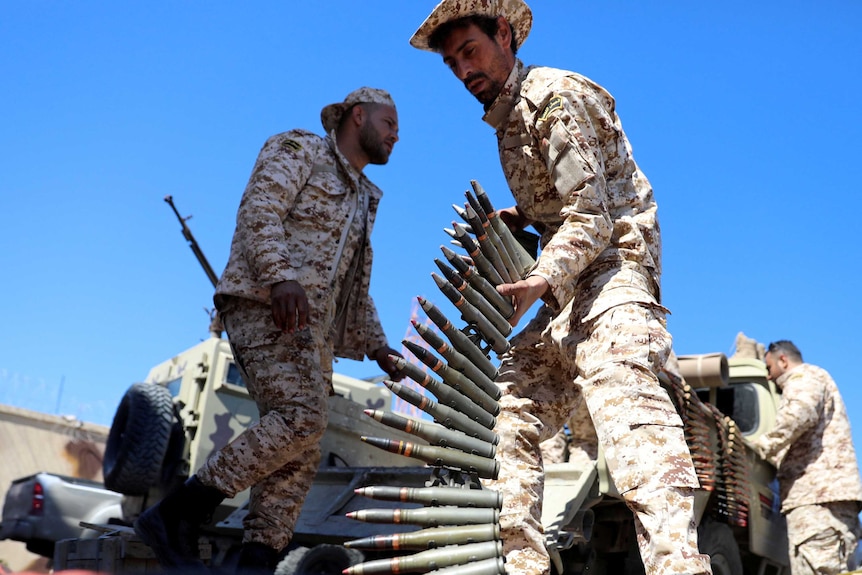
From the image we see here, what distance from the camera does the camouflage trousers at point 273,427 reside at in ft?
13.3

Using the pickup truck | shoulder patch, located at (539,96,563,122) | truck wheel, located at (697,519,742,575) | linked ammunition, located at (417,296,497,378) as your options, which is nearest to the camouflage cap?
shoulder patch, located at (539,96,563,122)

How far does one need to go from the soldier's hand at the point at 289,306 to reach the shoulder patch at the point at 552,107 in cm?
139

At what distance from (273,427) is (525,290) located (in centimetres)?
149

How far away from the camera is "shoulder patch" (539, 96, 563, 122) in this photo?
3453 mm

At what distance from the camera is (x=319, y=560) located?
233 inches

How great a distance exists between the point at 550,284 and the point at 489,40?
114cm

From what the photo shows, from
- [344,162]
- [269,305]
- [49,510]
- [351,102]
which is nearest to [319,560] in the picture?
[269,305]

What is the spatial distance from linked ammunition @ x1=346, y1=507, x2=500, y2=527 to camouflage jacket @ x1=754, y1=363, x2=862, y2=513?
4374 mm

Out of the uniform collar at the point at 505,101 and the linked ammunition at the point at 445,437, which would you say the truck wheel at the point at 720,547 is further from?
the uniform collar at the point at 505,101

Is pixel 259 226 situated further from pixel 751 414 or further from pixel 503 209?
pixel 751 414

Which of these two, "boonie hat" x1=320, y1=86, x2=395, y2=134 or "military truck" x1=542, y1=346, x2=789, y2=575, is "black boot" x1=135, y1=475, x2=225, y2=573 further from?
"boonie hat" x1=320, y1=86, x2=395, y2=134

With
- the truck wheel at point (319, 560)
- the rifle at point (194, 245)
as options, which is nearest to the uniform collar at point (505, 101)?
the truck wheel at point (319, 560)

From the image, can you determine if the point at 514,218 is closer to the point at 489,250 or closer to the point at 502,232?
the point at 502,232

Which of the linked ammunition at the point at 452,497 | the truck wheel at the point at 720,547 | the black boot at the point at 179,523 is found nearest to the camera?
the linked ammunition at the point at 452,497
